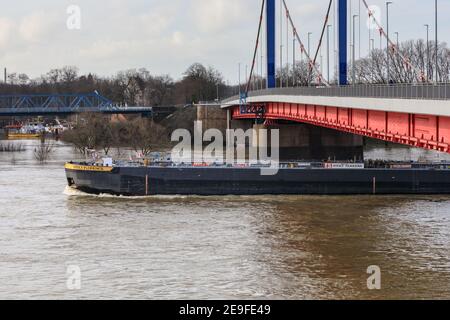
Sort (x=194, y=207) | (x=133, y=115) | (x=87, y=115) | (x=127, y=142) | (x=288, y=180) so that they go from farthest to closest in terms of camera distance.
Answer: (x=133, y=115)
(x=87, y=115)
(x=127, y=142)
(x=288, y=180)
(x=194, y=207)

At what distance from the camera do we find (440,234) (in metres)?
36.6

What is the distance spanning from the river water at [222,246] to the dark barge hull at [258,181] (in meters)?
2.11

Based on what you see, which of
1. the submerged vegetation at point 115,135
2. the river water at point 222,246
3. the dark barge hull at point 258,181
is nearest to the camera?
the river water at point 222,246

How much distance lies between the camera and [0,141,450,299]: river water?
27281 millimetres

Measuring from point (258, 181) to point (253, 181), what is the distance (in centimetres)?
32

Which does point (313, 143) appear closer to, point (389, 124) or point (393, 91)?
point (389, 124)

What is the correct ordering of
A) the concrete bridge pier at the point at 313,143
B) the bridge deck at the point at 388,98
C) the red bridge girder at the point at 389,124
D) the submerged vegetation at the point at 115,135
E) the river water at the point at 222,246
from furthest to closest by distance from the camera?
1. the submerged vegetation at the point at 115,135
2. the concrete bridge pier at the point at 313,143
3. the red bridge girder at the point at 389,124
4. the bridge deck at the point at 388,98
5. the river water at the point at 222,246

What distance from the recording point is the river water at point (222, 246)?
89.5ft

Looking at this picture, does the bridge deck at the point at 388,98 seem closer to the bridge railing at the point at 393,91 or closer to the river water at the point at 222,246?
the bridge railing at the point at 393,91

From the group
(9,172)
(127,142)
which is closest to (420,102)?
(9,172)

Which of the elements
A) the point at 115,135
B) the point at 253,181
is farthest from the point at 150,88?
the point at 253,181

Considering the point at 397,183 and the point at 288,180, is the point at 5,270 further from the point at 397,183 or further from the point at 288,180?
the point at 397,183

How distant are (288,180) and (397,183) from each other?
682 cm

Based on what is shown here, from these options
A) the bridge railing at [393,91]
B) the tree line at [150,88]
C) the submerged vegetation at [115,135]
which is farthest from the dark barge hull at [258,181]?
the tree line at [150,88]
